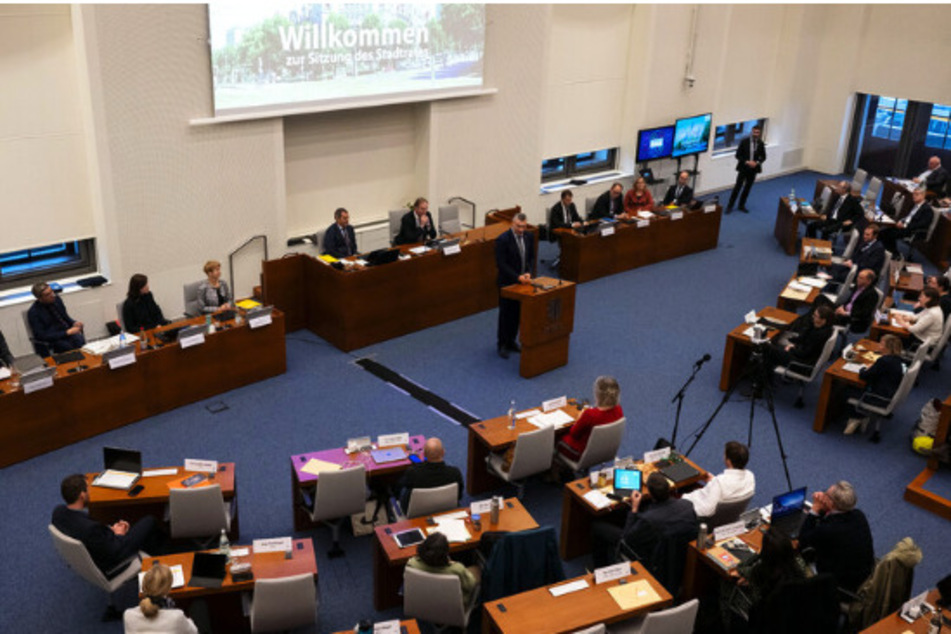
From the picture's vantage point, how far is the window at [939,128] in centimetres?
1720

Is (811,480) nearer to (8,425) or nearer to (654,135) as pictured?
(8,425)

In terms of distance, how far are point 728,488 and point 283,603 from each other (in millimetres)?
3172

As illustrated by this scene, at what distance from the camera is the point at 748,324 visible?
377 inches

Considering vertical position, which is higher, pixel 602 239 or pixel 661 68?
pixel 661 68

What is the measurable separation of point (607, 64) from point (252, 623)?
11.4 metres

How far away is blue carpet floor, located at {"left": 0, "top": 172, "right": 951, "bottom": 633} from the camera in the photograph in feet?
21.4

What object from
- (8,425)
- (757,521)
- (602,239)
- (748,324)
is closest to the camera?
(757,521)

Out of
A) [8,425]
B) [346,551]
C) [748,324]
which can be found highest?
[748,324]

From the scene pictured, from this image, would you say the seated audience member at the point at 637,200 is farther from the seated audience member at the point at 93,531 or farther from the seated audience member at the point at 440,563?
the seated audience member at the point at 93,531

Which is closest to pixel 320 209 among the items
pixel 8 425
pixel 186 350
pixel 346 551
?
pixel 186 350

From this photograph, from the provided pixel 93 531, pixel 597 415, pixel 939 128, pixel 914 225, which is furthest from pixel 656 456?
pixel 939 128

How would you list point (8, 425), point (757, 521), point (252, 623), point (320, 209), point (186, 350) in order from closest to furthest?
point (252, 623)
point (757, 521)
point (8, 425)
point (186, 350)
point (320, 209)

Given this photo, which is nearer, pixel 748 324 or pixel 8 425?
pixel 8 425

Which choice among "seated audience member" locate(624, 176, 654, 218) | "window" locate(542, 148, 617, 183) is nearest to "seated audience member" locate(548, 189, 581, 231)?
"seated audience member" locate(624, 176, 654, 218)
